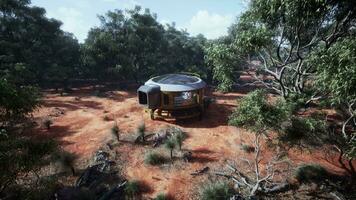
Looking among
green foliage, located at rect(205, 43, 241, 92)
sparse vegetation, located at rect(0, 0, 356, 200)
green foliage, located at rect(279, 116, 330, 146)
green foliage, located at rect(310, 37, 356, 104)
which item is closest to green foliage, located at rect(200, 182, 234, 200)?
sparse vegetation, located at rect(0, 0, 356, 200)

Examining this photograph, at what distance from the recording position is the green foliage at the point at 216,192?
11130 millimetres

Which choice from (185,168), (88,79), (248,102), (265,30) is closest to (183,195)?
(185,168)

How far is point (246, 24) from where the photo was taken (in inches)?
508

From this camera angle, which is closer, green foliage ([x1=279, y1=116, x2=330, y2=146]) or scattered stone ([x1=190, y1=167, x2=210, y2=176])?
green foliage ([x1=279, y1=116, x2=330, y2=146])

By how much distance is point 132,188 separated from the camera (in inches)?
464

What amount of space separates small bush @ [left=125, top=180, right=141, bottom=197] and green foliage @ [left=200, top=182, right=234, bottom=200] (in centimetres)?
279

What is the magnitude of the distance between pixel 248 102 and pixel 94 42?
24025 millimetres

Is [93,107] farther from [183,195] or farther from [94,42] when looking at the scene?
[183,195]

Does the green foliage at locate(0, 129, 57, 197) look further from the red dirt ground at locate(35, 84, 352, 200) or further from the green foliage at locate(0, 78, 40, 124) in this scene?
the red dirt ground at locate(35, 84, 352, 200)

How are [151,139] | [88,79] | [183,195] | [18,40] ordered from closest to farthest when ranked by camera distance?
[183,195], [151,139], [18,40], [88,79]

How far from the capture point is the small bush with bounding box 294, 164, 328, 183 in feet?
41.3

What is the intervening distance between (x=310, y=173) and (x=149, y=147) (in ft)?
27.2

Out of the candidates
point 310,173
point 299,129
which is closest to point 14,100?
point 299,129

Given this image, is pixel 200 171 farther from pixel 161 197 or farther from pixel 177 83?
pixel 177 83
